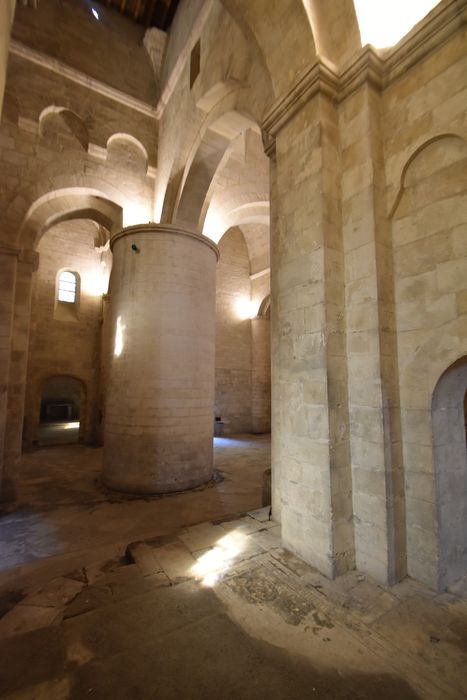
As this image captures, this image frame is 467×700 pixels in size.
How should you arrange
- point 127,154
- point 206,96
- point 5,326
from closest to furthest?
point 206,96 < point 5,326 < point 127,154

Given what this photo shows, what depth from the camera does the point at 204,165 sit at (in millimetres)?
7531

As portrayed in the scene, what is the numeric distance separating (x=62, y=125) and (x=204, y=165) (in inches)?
144

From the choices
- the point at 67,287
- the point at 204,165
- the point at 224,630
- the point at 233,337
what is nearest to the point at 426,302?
the point at 224,630

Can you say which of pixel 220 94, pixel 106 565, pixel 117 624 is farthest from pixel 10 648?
pixel 220 94

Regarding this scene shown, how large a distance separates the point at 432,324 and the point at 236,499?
499 cm

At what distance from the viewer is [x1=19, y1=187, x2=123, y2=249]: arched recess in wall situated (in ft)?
26.1

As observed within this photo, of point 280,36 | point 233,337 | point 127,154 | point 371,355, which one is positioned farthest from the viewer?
point 233,337

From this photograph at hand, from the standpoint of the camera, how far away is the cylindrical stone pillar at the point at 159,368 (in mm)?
6980

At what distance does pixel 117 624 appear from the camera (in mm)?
2408

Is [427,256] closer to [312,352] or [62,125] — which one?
[312,352]

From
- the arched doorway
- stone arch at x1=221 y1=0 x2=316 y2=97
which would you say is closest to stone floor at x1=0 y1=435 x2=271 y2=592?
stone arch at x1=221 y1=0 x2=316 y2=97

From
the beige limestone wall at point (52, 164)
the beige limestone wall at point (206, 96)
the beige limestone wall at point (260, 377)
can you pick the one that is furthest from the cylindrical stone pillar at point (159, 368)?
the beige limestone wall at point (260, 377)

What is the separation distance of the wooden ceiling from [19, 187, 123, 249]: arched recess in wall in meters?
5.49

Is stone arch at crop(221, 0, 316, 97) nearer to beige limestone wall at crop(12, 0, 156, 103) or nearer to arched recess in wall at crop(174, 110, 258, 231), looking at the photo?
arched recess in wall at crop(174, 110, 258, 231)
